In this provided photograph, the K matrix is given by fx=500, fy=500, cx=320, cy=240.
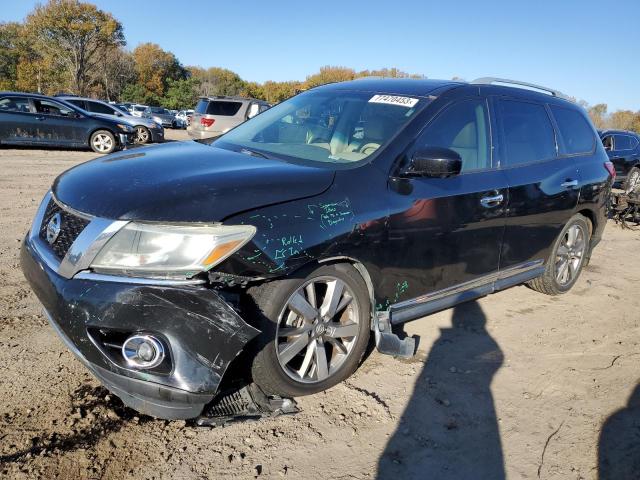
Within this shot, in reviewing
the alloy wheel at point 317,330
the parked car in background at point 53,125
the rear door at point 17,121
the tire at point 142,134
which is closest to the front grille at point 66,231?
the alloy wheel at point 317,330

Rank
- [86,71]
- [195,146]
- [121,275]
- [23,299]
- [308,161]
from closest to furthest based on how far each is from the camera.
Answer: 1. [121,275]
2. [308,161]
3. [195,146]
4. [23,299]
5. [86,71]

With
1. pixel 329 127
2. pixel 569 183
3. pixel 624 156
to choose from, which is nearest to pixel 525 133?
pixel 569 183

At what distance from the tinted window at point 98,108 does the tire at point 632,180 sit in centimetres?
1584

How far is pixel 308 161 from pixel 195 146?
36.1 inches

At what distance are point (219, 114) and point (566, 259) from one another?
12629mm

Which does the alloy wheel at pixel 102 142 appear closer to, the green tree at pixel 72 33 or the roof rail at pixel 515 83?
the roof rail at pixel 515 83

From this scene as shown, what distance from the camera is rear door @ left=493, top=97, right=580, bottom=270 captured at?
12.8 feet

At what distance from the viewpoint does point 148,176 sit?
2650mm

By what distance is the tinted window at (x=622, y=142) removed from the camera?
13062mm

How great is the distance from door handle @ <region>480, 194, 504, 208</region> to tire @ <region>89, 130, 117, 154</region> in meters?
12.3

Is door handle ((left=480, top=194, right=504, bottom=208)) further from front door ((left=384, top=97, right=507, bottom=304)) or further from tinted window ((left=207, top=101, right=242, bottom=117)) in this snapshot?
tinted window ((left=207, top=101, right=242, bottom=117))

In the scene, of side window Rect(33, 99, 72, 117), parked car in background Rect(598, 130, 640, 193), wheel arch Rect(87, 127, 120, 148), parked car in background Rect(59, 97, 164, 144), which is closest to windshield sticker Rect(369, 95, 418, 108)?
parked car in background Rect(598, 130, 640, 193)

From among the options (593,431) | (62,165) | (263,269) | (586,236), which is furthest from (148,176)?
(62,165)

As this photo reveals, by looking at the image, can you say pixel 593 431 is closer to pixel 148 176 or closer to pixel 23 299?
pixel 148 176
